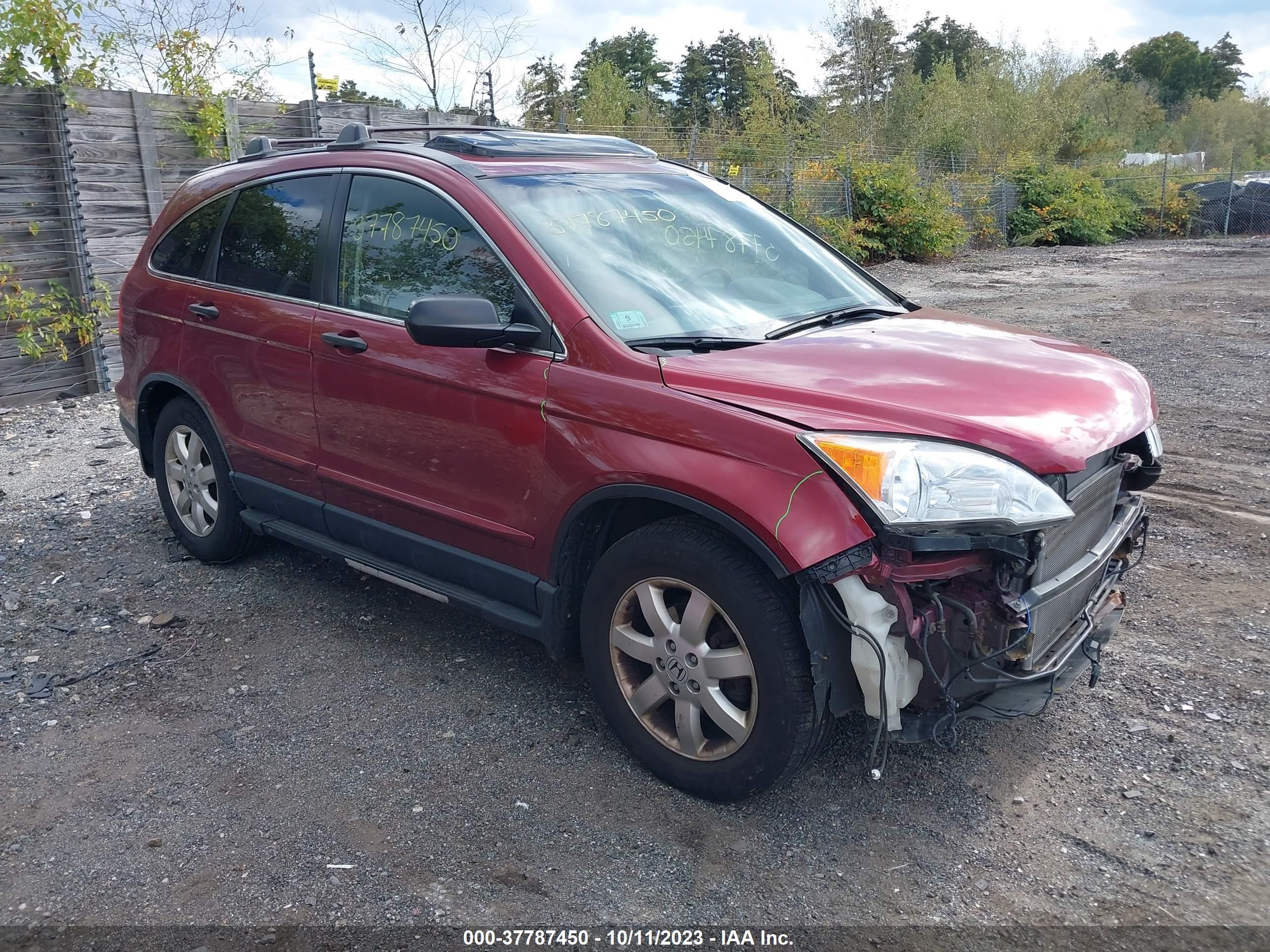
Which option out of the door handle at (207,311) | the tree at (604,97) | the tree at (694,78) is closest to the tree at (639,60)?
the tree at (694,78)

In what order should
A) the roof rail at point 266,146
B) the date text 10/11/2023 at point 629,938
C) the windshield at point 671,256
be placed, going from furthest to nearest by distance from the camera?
the roof rail at point 266,146 < the windshield at point 671,256 < the date text 10/11/2023 at point 629,938

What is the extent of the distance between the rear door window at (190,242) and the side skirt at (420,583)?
4.13ft

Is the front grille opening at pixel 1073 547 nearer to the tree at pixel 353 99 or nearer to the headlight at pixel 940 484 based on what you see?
the headlight at pixel 940 484

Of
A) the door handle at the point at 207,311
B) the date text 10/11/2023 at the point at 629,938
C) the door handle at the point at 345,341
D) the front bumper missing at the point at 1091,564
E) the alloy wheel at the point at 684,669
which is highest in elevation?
the door handle at the point at 207,311

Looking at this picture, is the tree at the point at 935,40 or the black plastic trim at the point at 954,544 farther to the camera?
the tree at the point at 935,40

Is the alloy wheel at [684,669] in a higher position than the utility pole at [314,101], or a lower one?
lower

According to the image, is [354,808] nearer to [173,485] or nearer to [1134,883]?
[1134,883]

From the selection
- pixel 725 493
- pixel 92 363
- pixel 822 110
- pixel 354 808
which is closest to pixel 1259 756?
pixel 725 493

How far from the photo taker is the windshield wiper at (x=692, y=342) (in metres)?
3.27

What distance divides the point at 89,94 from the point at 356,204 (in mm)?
6423

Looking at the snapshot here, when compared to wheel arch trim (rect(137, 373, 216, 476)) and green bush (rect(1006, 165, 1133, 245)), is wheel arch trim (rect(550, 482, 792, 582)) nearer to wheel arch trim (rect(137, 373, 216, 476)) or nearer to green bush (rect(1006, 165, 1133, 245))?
wheel arch trim (rect(137, 373, 216, 476))

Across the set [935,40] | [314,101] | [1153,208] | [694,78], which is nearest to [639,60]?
[694,78]

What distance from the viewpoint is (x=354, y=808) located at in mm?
3174

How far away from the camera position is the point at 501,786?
10.8 feet
